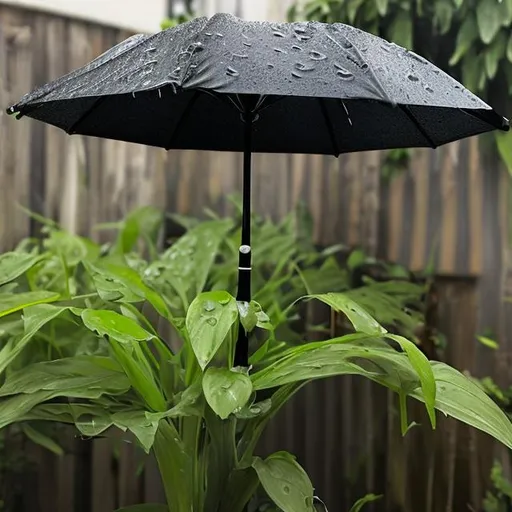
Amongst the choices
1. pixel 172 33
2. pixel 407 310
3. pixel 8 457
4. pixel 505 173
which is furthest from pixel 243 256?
pixel 8 457

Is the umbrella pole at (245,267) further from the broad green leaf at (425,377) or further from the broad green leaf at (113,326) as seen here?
the broad green leaf at (425,377)

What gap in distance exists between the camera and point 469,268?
2.31 m

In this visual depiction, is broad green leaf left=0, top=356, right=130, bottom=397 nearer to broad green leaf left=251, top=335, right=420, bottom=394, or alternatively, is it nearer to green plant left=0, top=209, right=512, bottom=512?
green plant left=0, top=209, right=512, bottom=512

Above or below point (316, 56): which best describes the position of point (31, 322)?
below

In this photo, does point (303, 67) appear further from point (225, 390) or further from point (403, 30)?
point (403, 30)

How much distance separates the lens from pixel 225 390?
53.7 inches

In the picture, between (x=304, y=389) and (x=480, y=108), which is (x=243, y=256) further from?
(x=304, y=389)

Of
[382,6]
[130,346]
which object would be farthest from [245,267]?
[382,6]

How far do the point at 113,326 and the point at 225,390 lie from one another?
28 cm

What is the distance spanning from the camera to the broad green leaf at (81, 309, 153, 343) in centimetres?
141

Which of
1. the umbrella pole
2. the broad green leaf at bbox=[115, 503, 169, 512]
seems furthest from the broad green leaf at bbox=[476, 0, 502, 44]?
the broad green leaf at bbox=[115, 503, 169, 512]

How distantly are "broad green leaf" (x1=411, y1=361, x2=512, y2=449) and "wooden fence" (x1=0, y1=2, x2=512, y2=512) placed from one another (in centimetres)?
82

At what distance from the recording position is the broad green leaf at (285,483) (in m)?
1.42

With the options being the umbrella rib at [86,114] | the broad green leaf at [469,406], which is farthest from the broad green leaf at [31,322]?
the broad green leaf at [469,406]
